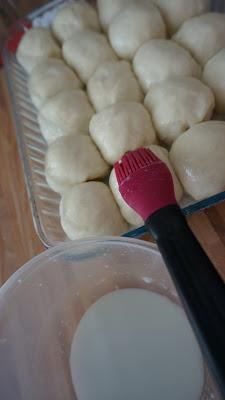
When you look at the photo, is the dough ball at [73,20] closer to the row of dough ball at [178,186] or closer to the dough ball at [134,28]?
the dough ball at [134,28]

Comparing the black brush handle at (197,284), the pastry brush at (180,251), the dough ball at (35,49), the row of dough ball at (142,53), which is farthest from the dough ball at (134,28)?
the black brush handle at (197,284)

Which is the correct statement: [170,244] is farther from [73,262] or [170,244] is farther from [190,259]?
[73,262]

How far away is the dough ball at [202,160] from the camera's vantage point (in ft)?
1.93

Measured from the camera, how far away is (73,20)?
2.96ft

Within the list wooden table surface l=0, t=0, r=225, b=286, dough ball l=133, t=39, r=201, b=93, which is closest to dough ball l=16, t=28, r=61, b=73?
wooden table surface l=0, t=0, r=225, b=286

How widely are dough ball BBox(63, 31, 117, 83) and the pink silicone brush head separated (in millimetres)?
388

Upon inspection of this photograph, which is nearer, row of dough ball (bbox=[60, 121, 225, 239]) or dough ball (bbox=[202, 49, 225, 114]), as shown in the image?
row of dough ball (bbox=[60, 121, 225, 239])

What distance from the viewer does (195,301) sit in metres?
0.35

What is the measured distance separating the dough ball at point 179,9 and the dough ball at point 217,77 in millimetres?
174

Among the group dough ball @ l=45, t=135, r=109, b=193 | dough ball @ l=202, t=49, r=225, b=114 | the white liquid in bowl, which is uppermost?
dough ball @ l=45, t=135, r=109, b=193

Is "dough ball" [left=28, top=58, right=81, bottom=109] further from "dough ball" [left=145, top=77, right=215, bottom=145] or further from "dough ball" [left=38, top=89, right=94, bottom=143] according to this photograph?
"dough ball" [left=145, top=77, right=215, bottom=145]

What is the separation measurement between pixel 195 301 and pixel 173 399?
19 centimetres

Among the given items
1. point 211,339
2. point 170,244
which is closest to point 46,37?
point 170,244

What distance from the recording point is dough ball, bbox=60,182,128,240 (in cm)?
60
